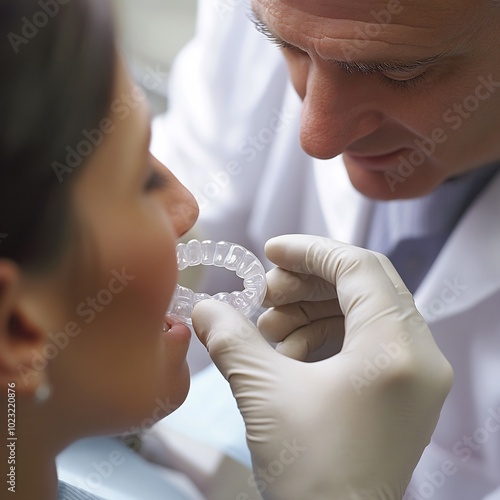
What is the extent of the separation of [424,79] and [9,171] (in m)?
0.50

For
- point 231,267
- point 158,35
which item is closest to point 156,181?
point 231,267

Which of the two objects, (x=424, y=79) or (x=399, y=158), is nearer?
(x=424, y=79)

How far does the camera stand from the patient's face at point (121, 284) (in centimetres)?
57

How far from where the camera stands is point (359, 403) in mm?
693

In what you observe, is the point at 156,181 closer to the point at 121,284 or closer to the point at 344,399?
the point at 121,284

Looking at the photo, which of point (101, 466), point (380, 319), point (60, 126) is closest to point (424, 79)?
point (380, 319)

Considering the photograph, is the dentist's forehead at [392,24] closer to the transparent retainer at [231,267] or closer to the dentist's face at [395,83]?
the dentist's face at [395,83]

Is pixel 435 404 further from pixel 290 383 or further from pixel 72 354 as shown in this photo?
pixel 72 354

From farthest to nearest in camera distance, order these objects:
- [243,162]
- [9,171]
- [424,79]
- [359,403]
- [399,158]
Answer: [243,162] < [399,158] < [424,79] < [359,403] < [9,171]

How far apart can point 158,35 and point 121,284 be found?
1.07 meters

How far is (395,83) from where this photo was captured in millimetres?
850

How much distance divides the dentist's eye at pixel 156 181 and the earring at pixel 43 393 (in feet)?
0.56

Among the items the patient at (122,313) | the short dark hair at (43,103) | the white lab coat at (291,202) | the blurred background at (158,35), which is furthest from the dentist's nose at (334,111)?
the blurred background at (158,35)

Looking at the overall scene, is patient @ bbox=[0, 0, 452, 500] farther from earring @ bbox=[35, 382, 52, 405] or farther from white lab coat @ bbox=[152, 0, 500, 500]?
white lab coat @ bbox=[152, 0, 500, 500]
